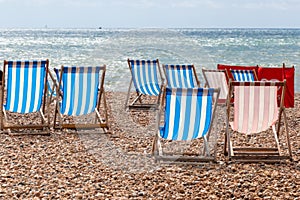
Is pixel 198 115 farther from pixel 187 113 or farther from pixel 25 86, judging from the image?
pixel 25 86

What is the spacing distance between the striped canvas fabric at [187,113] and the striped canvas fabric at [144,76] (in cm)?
259

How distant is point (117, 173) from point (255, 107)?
1.27m

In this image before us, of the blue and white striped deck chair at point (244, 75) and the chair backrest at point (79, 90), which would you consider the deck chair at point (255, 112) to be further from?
the blue and white striped deck chair at point (244, 75)

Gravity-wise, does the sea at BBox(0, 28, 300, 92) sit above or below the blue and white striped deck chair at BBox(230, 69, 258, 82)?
below

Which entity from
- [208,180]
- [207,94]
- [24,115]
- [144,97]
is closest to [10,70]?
[24,115]

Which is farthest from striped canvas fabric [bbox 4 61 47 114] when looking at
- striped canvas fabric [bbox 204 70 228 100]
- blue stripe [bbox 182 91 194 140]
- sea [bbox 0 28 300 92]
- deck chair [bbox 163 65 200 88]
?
sea [bbox 0 28 300 92]

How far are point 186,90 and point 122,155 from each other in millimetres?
863

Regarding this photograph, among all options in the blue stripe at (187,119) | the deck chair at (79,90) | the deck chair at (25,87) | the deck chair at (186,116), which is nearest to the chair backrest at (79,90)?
the deck chair at (79,90)

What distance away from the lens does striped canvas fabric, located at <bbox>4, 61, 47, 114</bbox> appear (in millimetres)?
5578

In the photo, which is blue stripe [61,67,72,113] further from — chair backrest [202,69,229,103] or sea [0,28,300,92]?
sea [0,28,300,92]

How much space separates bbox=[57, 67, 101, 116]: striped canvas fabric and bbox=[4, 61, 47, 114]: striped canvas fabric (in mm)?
280

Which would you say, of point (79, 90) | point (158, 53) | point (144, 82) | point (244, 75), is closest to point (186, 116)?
point (79, 90)

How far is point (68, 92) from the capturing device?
5500 mm

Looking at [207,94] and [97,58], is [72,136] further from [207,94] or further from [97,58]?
[97,58]
